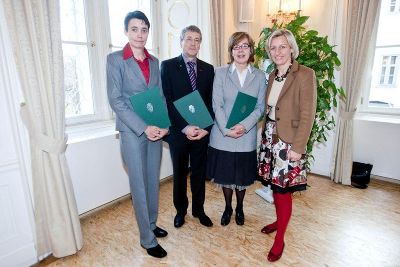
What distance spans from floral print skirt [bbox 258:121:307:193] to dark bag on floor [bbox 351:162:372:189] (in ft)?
5.75

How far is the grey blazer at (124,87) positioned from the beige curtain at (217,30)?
5.42 feet

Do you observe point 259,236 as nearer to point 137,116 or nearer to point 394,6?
point 137,116

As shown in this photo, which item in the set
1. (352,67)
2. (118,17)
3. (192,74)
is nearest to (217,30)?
(118,17)

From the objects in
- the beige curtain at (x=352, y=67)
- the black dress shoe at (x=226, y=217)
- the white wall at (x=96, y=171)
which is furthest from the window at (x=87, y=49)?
the beige curtain at (x=352, y=67)

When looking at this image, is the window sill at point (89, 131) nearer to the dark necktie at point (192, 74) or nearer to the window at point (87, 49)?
the window at point (87, 49)

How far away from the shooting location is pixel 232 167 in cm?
206

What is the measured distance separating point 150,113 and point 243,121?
69cm

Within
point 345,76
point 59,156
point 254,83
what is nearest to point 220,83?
point 254,83

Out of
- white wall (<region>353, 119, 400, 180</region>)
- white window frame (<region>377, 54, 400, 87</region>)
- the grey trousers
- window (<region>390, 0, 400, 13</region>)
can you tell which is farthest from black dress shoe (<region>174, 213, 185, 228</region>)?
window (<region>390, 0, 400, 13</region>)

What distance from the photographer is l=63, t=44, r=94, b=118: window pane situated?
2432 mm

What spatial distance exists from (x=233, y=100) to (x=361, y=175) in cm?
215

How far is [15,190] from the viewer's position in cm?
172

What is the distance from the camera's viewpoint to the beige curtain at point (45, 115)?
5.12ft

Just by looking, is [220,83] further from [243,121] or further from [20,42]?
[20,42]
